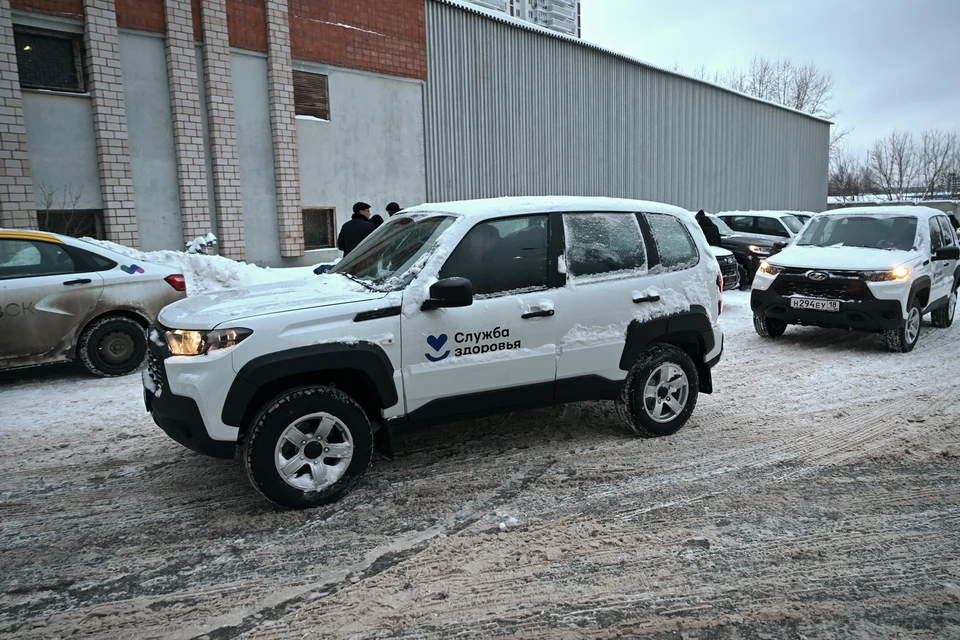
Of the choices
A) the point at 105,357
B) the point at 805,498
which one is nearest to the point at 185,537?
the point at 805,498

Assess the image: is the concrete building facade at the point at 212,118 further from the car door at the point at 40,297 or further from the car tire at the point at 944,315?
the car tire at the point at 944,315

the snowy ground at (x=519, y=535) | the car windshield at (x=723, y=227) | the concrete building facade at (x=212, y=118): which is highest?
the concrete building facade at (x=212, y=118)

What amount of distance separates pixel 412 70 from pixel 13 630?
49.5 feet

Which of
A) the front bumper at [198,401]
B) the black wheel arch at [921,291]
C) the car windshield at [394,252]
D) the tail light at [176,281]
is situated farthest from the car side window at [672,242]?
the tail light at [176,281]

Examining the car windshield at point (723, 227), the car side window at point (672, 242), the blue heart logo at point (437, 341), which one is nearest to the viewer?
the blue heart logo at point (437, 341)

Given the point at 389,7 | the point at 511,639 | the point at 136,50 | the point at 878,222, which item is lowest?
the point at 511,639

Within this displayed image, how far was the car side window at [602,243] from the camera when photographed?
15.7 ft

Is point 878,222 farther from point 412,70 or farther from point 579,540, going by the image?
point 412,70

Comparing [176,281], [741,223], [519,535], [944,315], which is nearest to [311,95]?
[176,281]

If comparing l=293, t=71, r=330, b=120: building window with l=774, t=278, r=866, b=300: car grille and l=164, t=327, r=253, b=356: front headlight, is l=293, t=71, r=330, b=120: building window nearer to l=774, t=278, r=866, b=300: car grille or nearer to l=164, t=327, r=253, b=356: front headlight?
l=774, t=278, r=866, b=300: car grille

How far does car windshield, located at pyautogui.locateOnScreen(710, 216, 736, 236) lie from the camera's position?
15576 millimetres

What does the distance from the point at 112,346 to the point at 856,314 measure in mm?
8601

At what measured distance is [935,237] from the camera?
9.11 meters

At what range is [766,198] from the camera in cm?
3084
